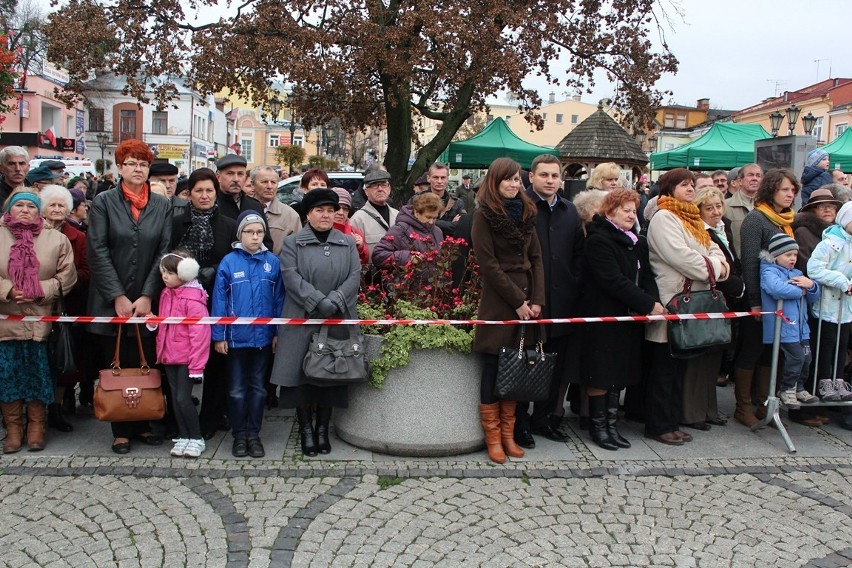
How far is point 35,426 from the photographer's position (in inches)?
204

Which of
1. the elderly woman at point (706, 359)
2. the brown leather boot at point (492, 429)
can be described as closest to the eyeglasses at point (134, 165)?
the brown leather boot at point (492, 429)

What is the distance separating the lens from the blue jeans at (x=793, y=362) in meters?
5.77

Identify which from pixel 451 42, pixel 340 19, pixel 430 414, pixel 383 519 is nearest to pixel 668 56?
pixel 451 42

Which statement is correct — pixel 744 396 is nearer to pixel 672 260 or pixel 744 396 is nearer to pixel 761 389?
pixel 761 389

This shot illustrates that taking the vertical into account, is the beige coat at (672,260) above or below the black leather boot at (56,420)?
above

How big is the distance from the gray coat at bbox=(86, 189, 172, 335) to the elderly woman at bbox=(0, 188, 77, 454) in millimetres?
309

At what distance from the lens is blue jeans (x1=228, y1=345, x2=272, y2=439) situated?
522 centimetres

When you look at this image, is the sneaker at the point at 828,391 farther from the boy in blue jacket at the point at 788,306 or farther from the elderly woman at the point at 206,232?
the elderly woman at the point at 206,232

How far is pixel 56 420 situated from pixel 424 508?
3047 millimetres

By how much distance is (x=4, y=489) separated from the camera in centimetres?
449

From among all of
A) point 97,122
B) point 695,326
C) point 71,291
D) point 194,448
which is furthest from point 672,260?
point 97,122

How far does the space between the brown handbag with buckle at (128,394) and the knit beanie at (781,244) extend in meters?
4.60

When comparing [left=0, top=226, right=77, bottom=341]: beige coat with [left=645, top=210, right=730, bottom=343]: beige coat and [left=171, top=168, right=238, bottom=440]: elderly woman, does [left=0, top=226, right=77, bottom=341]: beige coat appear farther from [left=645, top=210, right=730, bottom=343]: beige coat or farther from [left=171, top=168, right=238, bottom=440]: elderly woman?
[left=645, top=210, right=730, bottom=343]: beige coat

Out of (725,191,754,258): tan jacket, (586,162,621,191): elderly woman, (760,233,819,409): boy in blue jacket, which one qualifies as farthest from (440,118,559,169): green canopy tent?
(760,233,819,409): boy in blue jacket
